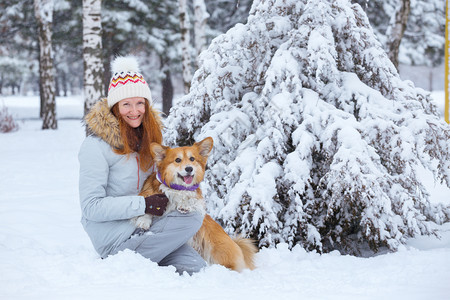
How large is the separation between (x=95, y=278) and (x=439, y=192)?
17.9 ft

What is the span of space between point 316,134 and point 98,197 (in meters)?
2.14

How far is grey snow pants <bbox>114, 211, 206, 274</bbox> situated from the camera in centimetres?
346

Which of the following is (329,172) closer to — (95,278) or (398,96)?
(398,96)

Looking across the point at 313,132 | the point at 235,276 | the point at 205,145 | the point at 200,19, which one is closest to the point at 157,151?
the point at 205,145

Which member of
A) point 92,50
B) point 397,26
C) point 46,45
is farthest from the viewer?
point 46,45

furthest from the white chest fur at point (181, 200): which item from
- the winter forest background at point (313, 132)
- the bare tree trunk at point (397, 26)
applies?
the bare tree trunk at point (397, 26)

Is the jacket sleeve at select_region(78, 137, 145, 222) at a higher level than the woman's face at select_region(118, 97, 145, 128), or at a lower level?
lower

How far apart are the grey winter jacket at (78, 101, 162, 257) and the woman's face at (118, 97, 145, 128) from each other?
14cm

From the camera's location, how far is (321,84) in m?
4.41

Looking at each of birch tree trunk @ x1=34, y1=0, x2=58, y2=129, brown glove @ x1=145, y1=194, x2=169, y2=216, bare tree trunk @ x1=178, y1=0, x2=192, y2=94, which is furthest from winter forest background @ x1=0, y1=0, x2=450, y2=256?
birch tree trunk @ x1=34, y1=0, x2=58, y2=129

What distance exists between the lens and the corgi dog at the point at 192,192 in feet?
11.2

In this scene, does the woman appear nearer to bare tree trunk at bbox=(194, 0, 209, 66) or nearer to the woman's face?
the woman's face

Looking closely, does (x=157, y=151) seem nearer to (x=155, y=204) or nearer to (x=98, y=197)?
(x=155, y=204)

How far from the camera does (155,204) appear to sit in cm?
337
